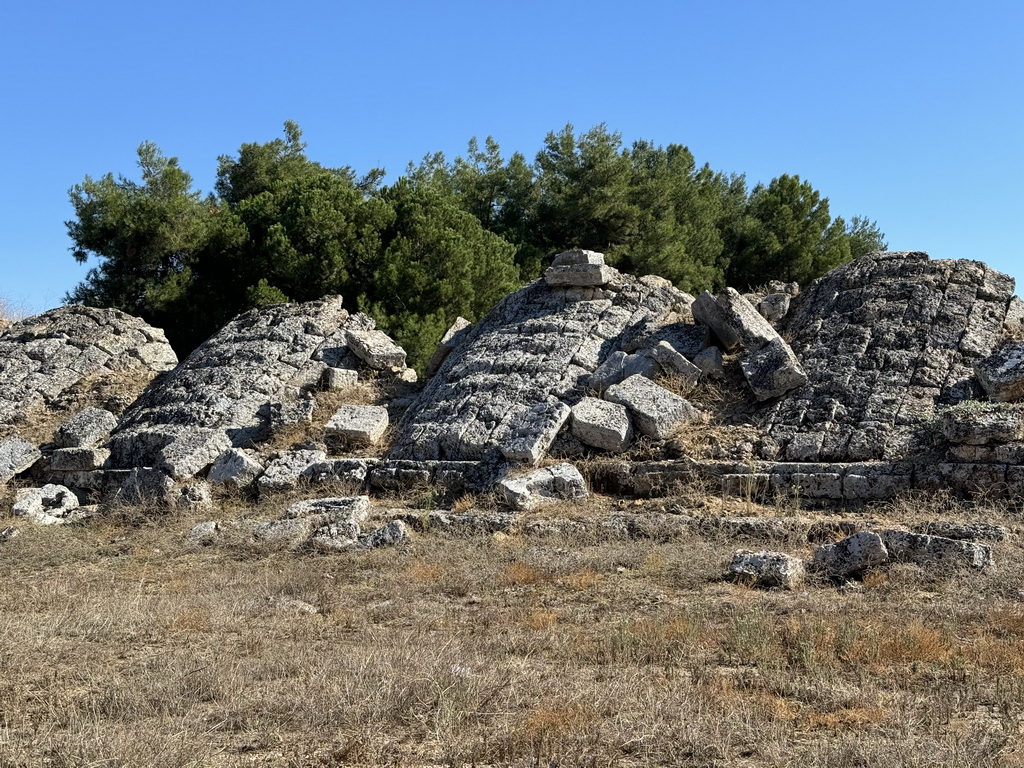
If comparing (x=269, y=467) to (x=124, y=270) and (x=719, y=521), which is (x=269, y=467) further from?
(x=124, y=270)

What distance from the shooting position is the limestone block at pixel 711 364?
11836 mm

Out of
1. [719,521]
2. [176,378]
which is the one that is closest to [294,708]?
[719,521]

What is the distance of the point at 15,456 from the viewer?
1302 centimetres

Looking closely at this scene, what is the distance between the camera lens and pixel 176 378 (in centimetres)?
1424

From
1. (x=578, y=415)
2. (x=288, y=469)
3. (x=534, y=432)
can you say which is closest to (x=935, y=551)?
(x=578, y=415)

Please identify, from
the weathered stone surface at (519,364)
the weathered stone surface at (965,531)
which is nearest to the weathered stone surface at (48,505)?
the weathered stone surface at (519,364)

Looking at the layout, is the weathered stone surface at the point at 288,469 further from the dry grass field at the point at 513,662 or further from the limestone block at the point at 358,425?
the dry grass field at the point at 513,662

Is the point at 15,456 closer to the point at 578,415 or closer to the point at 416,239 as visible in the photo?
the point at 578,415

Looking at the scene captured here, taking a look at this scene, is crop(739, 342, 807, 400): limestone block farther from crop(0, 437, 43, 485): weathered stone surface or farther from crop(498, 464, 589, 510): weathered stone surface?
crop(0, 437, 43, 485): weathered stone surface

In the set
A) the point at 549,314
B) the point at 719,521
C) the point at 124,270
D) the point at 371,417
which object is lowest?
the point at 719,521

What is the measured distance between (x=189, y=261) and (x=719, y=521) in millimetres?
16024

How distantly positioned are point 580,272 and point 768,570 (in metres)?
6.72

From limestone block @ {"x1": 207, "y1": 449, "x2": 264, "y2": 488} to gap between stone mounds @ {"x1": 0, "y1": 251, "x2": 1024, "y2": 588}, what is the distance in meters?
0.03

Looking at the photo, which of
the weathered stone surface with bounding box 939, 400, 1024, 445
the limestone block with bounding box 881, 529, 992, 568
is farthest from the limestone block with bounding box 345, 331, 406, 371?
the limestone block with bounding box 881, 529, 992, 568
